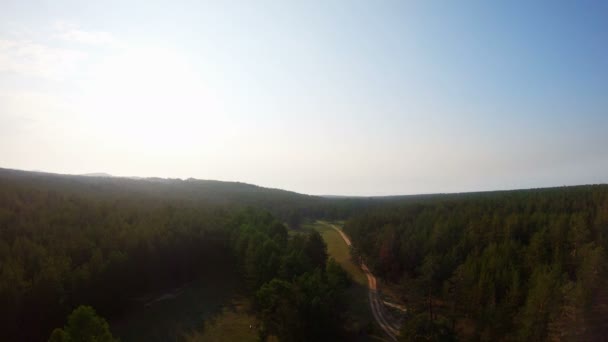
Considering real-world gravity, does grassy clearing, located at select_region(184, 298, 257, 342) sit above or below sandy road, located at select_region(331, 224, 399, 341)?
above

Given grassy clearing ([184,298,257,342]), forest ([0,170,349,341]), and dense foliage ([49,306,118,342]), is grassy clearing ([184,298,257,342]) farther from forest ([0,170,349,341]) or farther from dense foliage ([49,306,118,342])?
dense foliage ([49,306,118,342])

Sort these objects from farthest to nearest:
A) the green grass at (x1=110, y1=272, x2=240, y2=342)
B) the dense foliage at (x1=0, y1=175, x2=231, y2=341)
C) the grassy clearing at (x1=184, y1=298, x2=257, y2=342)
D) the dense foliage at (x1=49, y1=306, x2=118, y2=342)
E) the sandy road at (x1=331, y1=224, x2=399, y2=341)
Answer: the sandy road at (x1=331, y1=224, x2=399, y2=341), the green grass at (x1=110, y1=272, x2=240, y2=342), the grassy clearing at (x1=184, y1=298, x2=257, y2=342), the dense foliage at (x1=0, y1=175, x2=231, y2=341), the dense foliage at (x1=49, y1=306, x2=118, y2=342)

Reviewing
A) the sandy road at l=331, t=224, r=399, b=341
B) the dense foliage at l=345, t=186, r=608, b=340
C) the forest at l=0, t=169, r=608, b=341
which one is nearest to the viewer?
the dense foliage at l=345, t=186, r=608, b=340

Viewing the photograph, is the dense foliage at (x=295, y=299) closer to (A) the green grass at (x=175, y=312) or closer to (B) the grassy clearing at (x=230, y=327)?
(B) the grassy clearing at (x=230, y=327)

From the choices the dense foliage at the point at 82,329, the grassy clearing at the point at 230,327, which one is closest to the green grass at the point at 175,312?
the grassy clearing at the point at 230,327

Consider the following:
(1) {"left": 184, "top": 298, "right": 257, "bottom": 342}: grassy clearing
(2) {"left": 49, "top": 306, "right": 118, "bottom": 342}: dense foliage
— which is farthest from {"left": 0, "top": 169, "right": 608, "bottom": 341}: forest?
(1) {"left": 184, "top": 298, "right": 257, "bottom": 342}: grassy clearing

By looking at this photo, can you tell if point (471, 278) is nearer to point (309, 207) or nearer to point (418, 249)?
point (418, 249)

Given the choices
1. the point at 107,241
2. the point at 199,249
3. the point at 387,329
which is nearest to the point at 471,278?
the point at 387,329

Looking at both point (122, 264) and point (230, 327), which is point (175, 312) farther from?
point (122, 264)

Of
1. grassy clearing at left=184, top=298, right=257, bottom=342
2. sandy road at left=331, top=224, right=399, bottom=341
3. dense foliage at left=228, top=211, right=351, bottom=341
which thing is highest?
dense foliage at left=228, top=211, right=351, bottom=341
